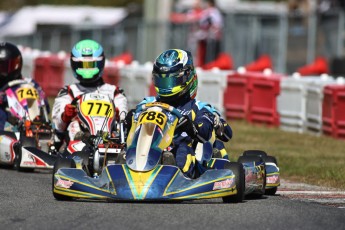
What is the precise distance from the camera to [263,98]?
20078 mm

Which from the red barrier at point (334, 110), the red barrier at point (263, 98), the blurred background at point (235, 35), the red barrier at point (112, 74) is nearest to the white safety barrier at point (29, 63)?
the blurred background at point (235, 35)

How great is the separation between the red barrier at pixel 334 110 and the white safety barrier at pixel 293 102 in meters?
0.84

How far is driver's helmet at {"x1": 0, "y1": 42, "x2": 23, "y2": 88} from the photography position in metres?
15.3

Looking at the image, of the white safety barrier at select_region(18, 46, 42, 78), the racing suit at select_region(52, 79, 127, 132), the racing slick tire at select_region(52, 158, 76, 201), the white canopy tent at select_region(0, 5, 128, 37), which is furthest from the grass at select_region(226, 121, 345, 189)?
the white canopy tent at select_region(0, 5, 128, 37)

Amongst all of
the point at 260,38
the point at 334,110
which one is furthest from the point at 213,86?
the point at 334,110

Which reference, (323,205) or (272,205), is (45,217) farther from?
(323,205)

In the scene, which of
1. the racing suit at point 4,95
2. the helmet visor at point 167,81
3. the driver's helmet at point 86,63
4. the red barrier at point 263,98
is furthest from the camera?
the red barrier at point 263,98

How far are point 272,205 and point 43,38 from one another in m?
24.8

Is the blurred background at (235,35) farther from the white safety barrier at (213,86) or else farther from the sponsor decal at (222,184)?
the sponsor decal at (222,184)

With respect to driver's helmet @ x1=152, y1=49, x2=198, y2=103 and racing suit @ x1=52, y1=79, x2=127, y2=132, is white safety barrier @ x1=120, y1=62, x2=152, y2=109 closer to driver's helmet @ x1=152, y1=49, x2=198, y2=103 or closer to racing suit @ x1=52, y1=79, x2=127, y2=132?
racing suit @ x1=52, y1=79, x2=127, y2=132

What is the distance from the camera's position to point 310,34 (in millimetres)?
22781

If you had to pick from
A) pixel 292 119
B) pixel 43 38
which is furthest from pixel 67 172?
pixel 43 38

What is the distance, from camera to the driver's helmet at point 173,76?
35.7ft

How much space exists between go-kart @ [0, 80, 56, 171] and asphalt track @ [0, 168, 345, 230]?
8.75 ft
